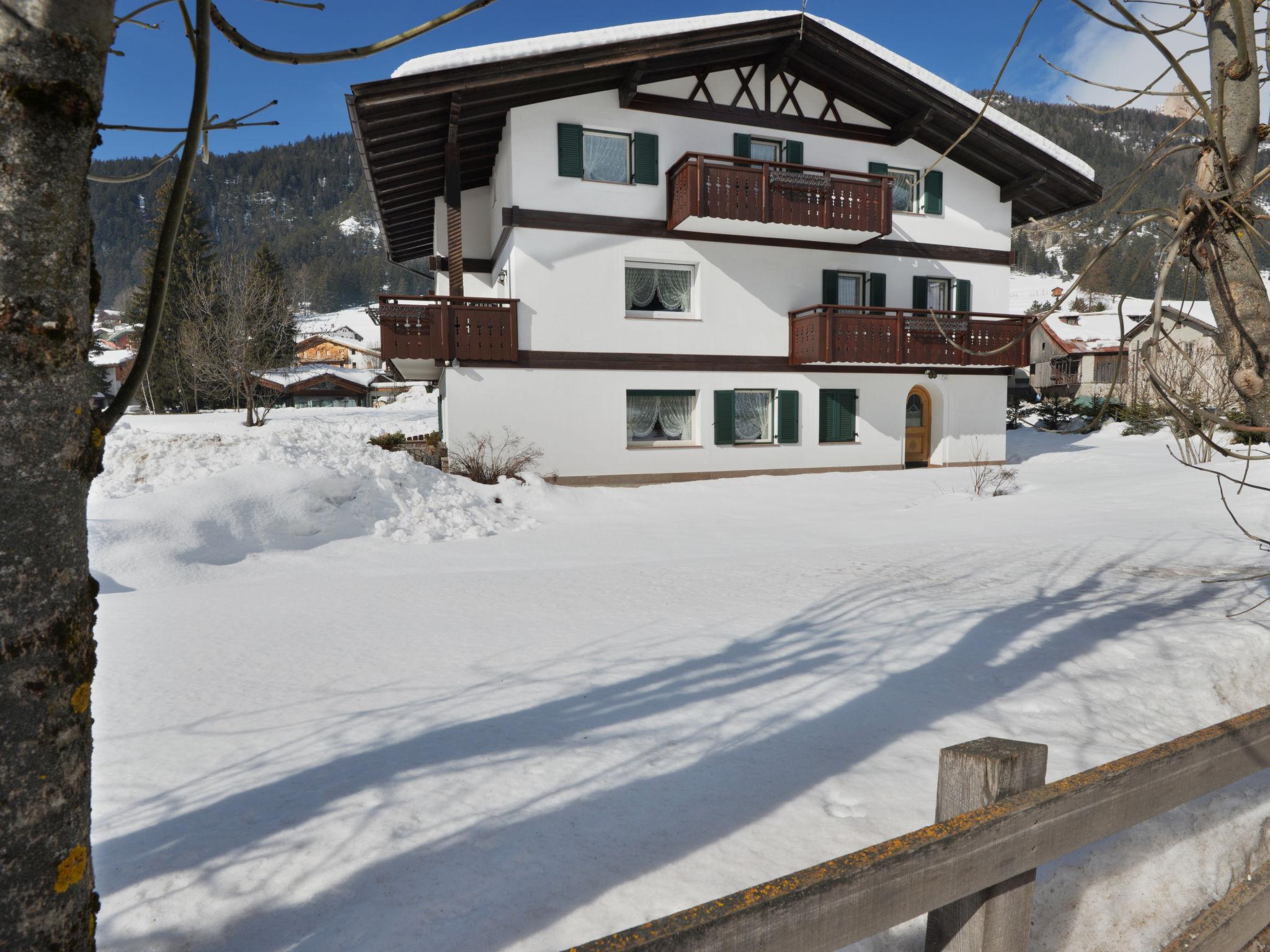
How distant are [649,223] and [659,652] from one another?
41.9 feet

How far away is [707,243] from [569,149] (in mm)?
3553

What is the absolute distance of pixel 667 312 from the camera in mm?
16609

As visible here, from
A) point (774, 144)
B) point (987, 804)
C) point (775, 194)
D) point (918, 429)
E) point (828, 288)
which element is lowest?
point (987, 804)

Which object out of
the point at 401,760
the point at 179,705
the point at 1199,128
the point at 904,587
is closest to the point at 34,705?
the point at 401,760

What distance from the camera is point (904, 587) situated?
6957 millimetres

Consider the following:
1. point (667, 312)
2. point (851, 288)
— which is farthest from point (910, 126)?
point (667, 312)

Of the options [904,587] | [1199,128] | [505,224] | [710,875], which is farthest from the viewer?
[505,224]

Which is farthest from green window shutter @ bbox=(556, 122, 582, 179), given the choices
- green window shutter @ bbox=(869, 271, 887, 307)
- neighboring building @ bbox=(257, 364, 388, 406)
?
neighboring building @ bbox=(257, 364, 388, 406)

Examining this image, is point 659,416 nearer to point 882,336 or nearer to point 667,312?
point 667,312

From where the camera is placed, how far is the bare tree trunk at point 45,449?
3.85 feet

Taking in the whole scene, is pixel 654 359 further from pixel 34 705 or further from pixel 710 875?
pixel 34 705

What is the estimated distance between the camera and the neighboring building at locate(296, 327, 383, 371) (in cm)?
7888

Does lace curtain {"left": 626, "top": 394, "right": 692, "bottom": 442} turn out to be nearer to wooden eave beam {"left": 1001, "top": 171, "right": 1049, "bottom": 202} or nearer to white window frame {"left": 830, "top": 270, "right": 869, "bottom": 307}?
white window frame {"left": 830, "top": 270, "right": 869, "bottom": 307}

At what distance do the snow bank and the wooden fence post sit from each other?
7846 mm
